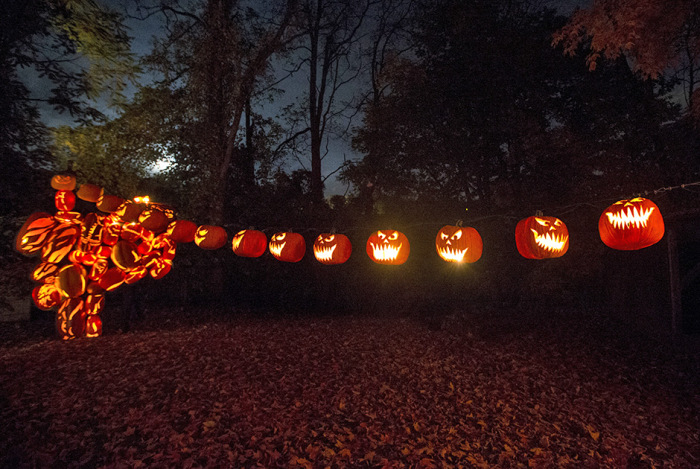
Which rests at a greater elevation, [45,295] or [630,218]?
[630,218]

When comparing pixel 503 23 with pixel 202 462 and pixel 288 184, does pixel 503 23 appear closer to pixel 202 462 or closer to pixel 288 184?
pixel 288 184

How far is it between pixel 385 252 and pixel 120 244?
5.53 meters

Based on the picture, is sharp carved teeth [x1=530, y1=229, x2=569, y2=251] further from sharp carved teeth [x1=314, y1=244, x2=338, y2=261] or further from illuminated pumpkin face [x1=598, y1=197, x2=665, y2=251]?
sharp carved teeth [x1=314, y1=244, x2=338, y2=261]

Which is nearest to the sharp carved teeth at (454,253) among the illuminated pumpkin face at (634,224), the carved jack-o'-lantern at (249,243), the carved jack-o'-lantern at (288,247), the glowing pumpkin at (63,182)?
the illuminated pumpkin face at (634,224)

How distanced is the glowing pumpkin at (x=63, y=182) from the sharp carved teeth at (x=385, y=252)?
6.23m

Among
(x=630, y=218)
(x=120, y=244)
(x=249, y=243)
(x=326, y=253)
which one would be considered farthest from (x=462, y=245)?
(x=120, y=244)

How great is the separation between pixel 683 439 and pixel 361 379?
182 inches

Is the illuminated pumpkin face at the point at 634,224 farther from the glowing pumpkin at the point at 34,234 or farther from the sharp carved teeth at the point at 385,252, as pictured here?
the glowing pumpkin at the point at 34,234

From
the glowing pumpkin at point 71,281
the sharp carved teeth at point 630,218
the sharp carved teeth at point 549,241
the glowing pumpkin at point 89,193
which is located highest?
the glowing pumpkin at point 89,193

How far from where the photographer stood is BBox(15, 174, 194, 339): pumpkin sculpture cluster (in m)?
6.19

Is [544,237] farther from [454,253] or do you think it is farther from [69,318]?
[69,318]

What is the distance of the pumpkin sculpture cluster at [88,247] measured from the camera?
20.3ft

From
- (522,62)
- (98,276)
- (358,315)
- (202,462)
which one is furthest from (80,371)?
(522,62)

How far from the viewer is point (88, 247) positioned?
659 cm
